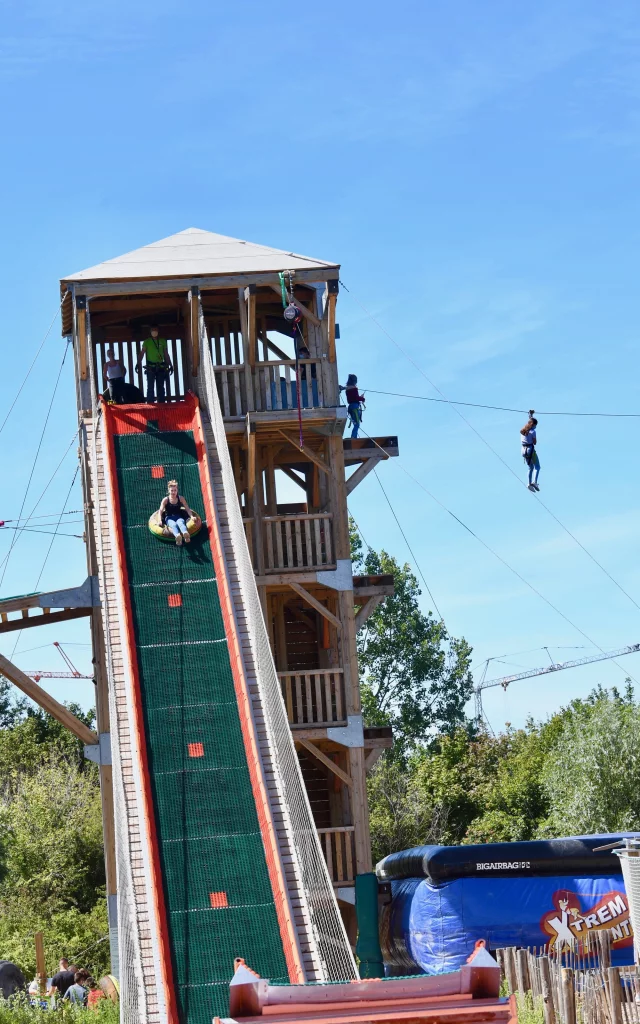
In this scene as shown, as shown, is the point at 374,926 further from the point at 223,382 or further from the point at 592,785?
the point at 592,785

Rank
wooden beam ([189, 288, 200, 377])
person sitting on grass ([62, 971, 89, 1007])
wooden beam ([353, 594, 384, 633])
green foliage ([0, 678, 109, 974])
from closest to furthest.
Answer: person sitting on grass ([62, 971, 89, 1007]) → wooden beam ([189, 288, 200, 377]) → wooden beam ([353, 594, 384, 633]) → green foliage ([0, 678, 109, 974])

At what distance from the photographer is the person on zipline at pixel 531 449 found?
2462cm

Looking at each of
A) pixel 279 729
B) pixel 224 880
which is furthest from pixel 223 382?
pixel 224 880

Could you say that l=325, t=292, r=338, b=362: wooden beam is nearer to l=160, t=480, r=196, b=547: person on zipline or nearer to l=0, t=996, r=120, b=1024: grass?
l=160, t=480, r=196, b=547: person on zipline

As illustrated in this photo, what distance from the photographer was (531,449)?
2484 cm

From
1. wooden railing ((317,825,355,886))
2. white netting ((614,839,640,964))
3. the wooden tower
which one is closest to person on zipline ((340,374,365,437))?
the wooden tower

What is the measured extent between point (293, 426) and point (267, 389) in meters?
0.80

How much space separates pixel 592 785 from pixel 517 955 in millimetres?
20623

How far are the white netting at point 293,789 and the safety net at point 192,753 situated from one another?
0.43 metres

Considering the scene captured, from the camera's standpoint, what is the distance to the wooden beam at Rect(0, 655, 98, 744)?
949 inches

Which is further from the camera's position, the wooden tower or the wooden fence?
the wooden tower

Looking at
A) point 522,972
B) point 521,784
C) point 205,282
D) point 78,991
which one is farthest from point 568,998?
point 521,784

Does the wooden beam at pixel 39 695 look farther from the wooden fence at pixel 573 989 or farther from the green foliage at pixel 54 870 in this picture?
the wooden fence at pixel 573 989

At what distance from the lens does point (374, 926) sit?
2197cm
